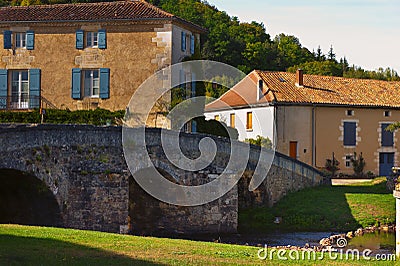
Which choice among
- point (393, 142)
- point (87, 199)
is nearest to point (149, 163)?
point (87, 199)

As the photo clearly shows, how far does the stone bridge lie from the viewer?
21.0 metres

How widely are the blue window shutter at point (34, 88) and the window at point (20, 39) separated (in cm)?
123

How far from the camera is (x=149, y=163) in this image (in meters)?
24.4

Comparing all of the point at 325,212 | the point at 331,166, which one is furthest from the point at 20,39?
the point at 331,166

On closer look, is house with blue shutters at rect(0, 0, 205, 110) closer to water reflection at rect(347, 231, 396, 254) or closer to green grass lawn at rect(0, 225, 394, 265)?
water reflection at rect(347, 231, 396, 254)

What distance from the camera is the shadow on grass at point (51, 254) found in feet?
44.5

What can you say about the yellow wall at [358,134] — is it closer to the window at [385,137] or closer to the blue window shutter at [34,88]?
the window at [385,137]

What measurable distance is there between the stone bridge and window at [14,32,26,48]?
377 inches

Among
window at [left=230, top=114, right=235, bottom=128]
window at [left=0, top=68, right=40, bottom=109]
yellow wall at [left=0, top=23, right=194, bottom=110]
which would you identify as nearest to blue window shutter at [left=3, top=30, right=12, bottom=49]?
yellow wall at [left=0, top=23, right=194, bottom=110]

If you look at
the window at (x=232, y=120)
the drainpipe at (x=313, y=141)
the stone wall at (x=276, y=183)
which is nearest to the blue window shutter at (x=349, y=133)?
the drainpipe at (x=313, y=141)

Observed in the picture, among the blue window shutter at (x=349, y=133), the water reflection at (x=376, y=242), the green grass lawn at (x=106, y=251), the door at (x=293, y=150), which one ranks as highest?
the blue window shutter at (x=349, y=133)

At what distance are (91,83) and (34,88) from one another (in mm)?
2361

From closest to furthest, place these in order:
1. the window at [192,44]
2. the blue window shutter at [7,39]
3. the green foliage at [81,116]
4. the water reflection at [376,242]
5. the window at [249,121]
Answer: the water reflection at [376,242] < the green foliage at [81,116] < the blue window shutter at [7,39] < the window at [192,44] < the window at [249,121]

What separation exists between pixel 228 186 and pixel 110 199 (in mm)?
5171
